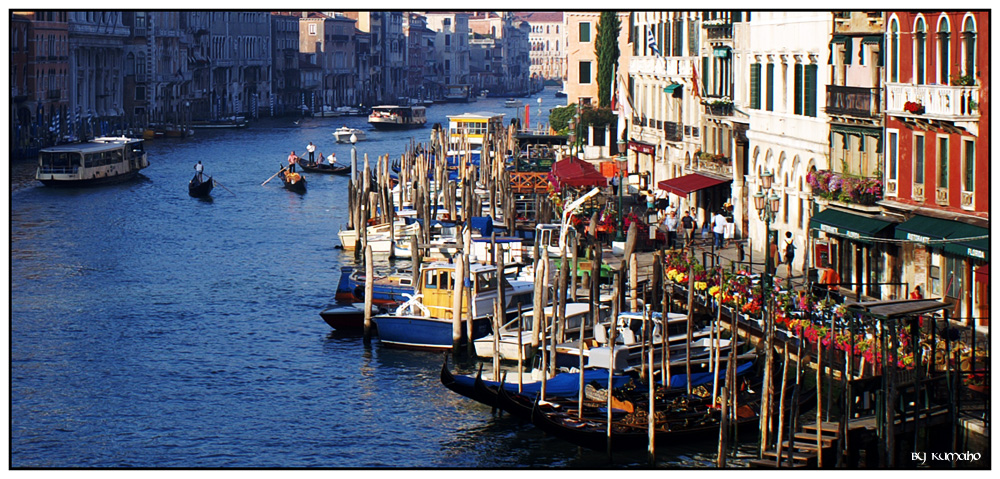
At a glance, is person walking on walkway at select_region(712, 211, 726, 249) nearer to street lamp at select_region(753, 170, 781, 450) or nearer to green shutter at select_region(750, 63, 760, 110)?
street lamp at select_region(753, 170, 781, 450)

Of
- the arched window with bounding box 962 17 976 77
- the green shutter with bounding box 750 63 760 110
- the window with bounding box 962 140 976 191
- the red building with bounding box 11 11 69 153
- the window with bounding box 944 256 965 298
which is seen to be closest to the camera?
the arched window with bounding box 962 17 976 77

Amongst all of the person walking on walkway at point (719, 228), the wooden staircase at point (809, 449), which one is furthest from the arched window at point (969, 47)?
the person walking on walkway at point (719, 228)

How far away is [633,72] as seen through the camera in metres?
61.9

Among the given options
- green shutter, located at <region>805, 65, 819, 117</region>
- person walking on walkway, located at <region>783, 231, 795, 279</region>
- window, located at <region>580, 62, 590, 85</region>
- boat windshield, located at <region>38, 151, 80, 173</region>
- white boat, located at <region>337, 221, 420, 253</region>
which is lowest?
white boat, located at <region>337, 221, 420, 253</region>

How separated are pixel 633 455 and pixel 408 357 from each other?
9769 millimetres

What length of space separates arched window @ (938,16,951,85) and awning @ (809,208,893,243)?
359 cm

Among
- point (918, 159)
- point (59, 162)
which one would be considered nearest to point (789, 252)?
point (918, 159)

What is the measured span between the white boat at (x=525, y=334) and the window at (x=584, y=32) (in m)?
49.2

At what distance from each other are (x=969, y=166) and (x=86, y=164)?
57.8 metres

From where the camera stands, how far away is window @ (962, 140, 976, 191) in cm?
→ 2902

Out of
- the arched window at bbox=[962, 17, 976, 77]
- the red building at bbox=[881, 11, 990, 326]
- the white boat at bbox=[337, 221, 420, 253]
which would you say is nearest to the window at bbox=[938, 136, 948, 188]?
the red building at bbox=[881, 11, 990, 326]

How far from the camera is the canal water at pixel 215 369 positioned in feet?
92.4

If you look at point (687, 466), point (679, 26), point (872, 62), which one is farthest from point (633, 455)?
point (679, 26)

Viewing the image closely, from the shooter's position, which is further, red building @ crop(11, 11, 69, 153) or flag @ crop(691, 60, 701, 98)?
red building @ crop(11, 11, 69, 153)
